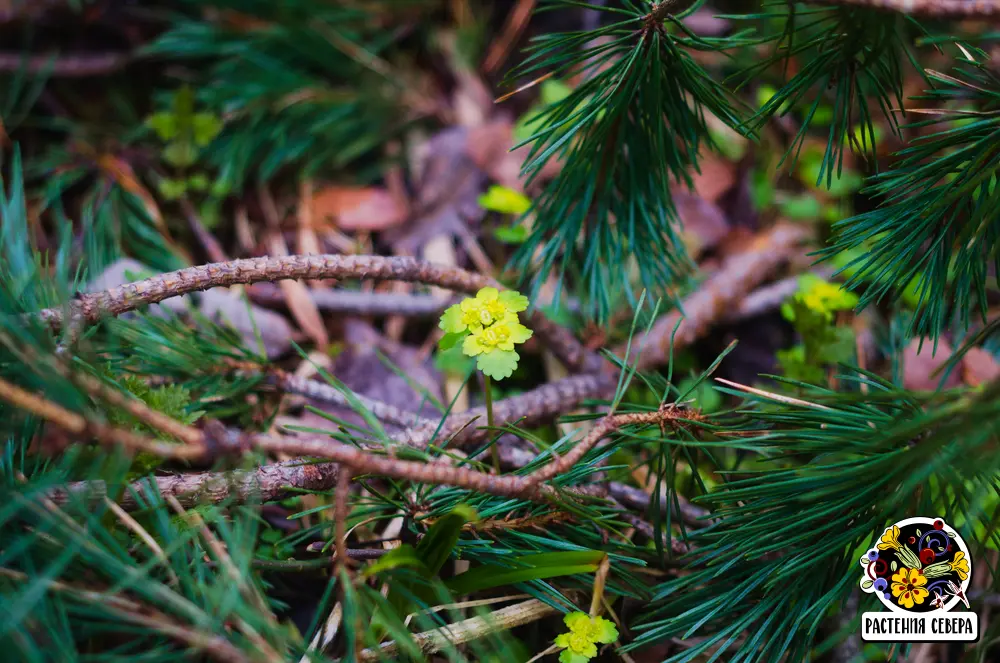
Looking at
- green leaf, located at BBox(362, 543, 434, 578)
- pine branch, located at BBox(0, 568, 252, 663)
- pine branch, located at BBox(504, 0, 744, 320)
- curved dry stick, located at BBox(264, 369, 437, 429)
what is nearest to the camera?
pine branch, located at BBox(0, 568, 252, 663)

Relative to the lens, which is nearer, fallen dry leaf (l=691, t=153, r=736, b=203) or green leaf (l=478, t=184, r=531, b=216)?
green leaf (l=478, t=184, r=531, b=216)

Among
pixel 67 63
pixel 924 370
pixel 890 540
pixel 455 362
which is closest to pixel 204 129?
pixel 67 63

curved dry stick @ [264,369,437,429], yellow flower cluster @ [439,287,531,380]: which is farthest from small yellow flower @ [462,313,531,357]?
curved dry stick @ [264,369,437,429]

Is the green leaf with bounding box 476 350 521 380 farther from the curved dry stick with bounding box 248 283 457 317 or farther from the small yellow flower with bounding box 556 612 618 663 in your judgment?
the curved dry stick with bounding box 248 283 457 317

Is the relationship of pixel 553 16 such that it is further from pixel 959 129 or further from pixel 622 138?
pixel 959 129

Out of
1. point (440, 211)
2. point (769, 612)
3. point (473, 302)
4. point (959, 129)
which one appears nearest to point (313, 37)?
point (440, 211)

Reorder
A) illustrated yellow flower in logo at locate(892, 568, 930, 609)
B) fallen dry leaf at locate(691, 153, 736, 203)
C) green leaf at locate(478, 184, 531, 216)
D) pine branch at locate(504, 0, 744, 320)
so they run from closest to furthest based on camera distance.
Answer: illustrated yellow flower in logo at locate(892, 568, 930, 609), pine branch at locate(504, 0, 744, 320), green leaf at locate(478, 184, 531, 216), fallen dry leaf at locate(691, 153, 736, 203)
